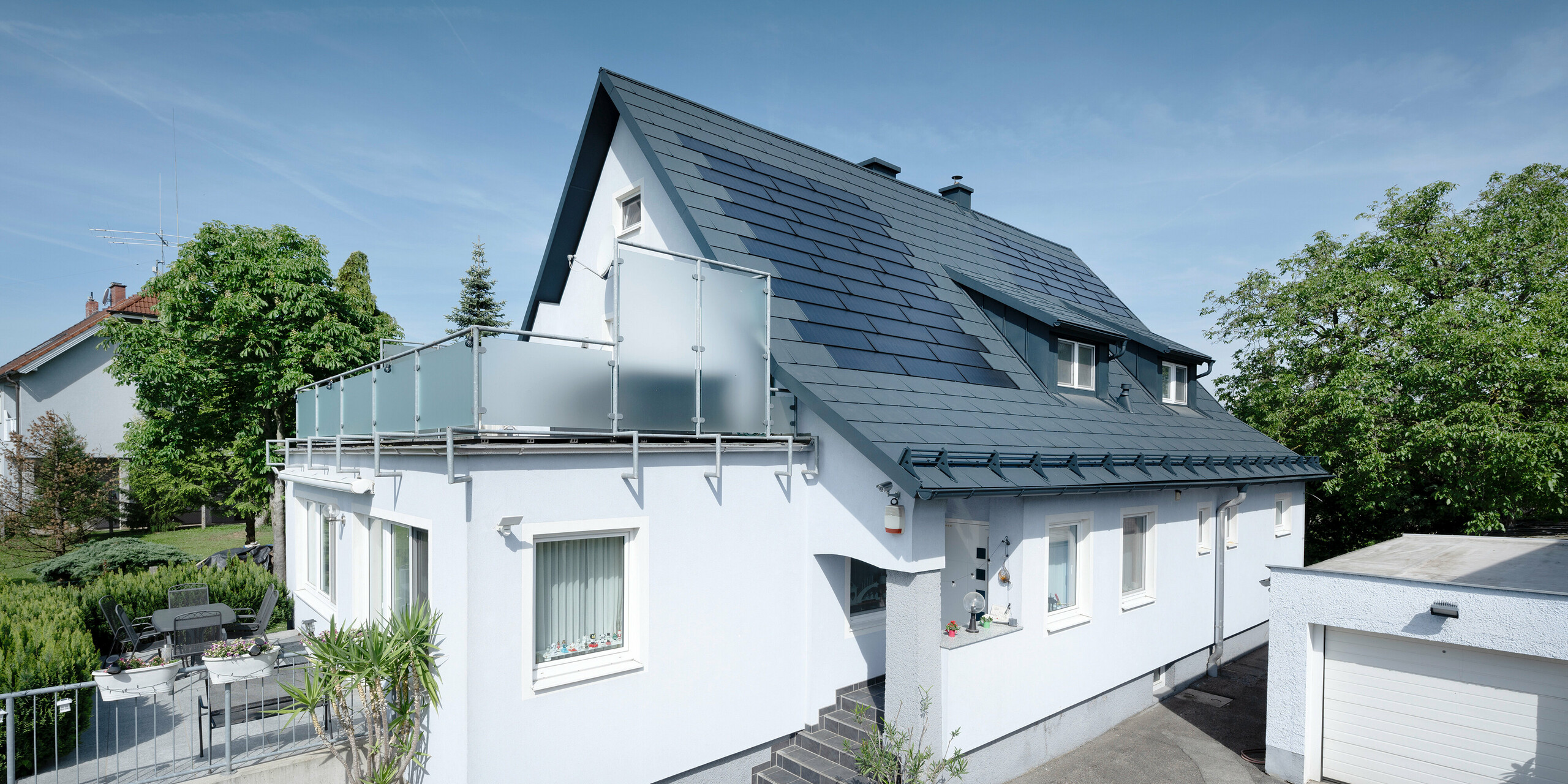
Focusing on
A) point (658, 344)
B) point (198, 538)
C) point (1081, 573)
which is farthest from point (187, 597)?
point (198, 538)

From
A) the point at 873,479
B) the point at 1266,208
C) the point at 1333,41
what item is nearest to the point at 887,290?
the point at 873,479

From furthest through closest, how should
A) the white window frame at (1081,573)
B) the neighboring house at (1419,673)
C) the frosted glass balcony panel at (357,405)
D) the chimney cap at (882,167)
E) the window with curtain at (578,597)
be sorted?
the chimney cap at (882,167), the white window frame at (1081,573), the frosted glass balcony panel at (357,405), the neighboring house at (1419,673), the window with curtain at (578,597)

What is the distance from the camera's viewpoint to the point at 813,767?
7.43m

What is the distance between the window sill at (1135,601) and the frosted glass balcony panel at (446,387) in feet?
29.8

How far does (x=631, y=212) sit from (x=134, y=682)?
332 inches

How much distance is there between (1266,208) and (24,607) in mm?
28104

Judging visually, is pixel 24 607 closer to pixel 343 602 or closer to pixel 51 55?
pixel 343 602

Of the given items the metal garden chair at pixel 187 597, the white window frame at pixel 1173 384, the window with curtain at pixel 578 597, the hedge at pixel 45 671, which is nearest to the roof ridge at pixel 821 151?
the white window frame at pixel 1173 384

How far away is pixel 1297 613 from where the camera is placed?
338 inches

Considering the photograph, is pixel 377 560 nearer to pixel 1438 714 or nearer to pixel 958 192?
pixel 1438 714

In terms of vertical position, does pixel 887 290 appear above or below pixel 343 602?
above

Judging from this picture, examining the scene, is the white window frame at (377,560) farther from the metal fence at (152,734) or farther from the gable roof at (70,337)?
the gable roof at (70,337)

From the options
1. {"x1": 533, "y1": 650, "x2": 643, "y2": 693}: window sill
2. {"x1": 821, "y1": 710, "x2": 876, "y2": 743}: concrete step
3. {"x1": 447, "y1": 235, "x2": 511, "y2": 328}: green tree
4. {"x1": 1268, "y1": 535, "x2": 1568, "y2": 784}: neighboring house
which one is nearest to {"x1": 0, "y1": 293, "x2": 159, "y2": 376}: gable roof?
{"x1": 447, "y1": 235, "x2": 511, "y2": 328}: green tree

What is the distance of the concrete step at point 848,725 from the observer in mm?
7723
